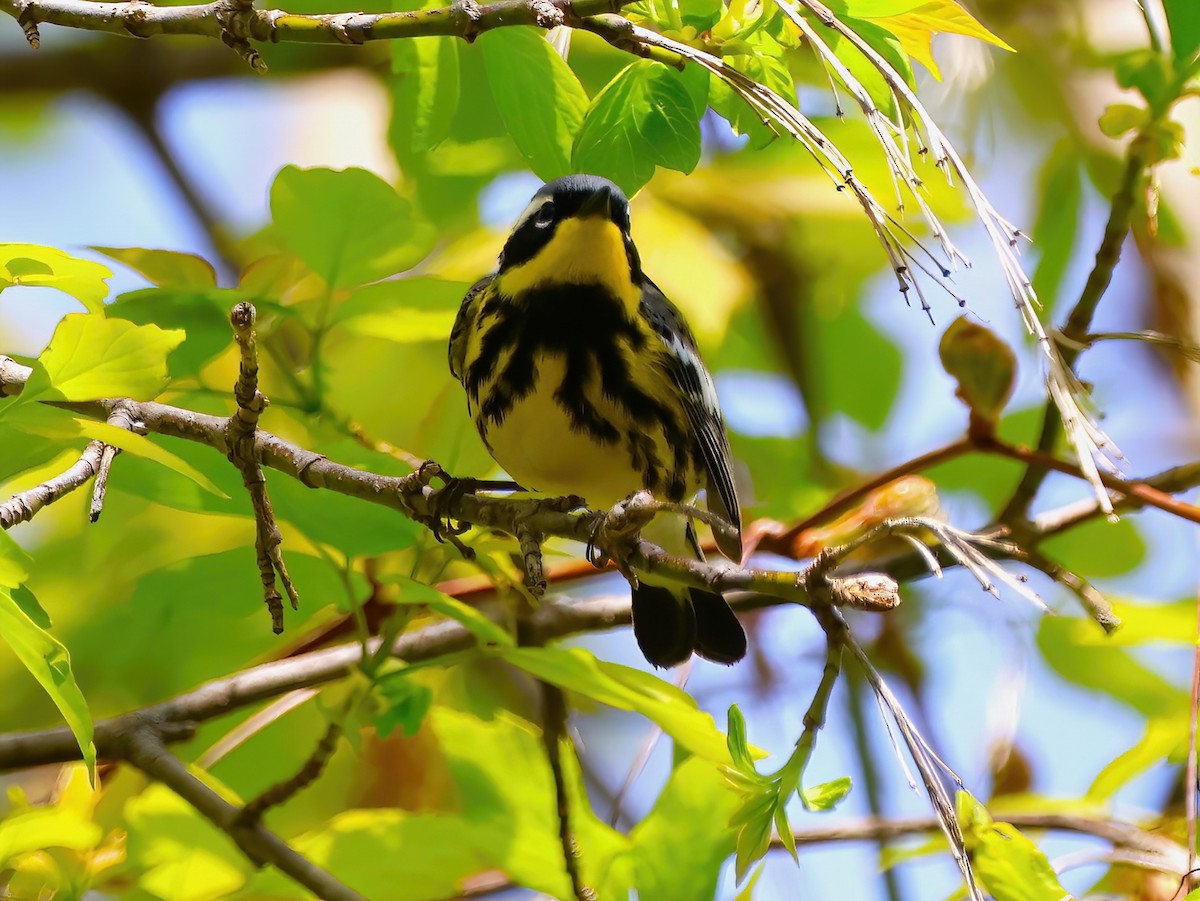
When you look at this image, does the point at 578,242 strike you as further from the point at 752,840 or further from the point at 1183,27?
the point at 752,840

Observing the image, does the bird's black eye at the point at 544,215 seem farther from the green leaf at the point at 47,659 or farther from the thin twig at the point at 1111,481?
the green leaf at the point at 47,659

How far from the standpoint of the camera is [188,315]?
4.00ft

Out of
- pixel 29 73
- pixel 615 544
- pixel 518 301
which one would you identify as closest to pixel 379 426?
pixel 518 301

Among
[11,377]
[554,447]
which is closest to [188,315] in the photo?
[11,377]

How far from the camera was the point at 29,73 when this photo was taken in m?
2.54

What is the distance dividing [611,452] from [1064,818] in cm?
70

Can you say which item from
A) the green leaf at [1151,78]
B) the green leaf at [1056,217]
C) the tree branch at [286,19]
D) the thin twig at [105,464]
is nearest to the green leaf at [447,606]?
the thin twig at [105,464]

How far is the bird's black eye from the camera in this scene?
5.65 feet

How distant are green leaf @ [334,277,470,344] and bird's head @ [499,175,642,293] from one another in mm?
328

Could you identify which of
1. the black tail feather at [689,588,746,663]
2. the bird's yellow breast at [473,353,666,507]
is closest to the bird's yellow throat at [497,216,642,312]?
the bird's yellow breast at [473,353,666,507]

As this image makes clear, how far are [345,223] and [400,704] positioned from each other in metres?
0.48

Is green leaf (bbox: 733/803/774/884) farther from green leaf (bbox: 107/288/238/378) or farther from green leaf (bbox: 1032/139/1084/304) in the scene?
green leaf (bbox: 1032/139/1084/304)

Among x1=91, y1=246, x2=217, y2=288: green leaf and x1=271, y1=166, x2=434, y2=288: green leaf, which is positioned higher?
x1=271, y1=166, x2=434, y2=288: green leaf

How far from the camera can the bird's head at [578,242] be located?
1628 mm
